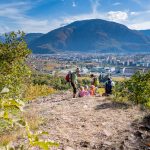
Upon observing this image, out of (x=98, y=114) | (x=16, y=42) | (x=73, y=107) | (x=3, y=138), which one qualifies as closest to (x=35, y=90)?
(x=16, y=42)

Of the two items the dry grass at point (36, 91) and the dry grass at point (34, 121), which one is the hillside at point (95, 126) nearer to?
the dry grass at point (34, 121)

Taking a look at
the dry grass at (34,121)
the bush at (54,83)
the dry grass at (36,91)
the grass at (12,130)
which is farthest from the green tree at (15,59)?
the bush at (54,83)

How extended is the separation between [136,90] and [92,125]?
13.7ft

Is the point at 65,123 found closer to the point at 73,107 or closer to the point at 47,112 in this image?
the point at 47,112

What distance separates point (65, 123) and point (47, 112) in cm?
207

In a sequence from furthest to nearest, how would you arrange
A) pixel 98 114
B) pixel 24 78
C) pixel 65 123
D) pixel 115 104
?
pixel 24 78
pixel 115 104
pixel 98 114
pixel 65 123

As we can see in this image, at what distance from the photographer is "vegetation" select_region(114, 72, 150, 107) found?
13.9 metres

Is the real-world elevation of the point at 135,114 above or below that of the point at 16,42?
below

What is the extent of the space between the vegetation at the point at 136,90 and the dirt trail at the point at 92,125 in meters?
0.79

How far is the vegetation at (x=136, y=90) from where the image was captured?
546 inches

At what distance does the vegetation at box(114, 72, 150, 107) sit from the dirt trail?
785 mm

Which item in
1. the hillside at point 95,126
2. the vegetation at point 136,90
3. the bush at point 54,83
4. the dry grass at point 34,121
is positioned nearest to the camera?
the hillside at point 95,126

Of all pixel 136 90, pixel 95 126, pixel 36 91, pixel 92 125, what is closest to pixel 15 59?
pixel 136 90

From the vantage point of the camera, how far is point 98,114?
12.1 metres
